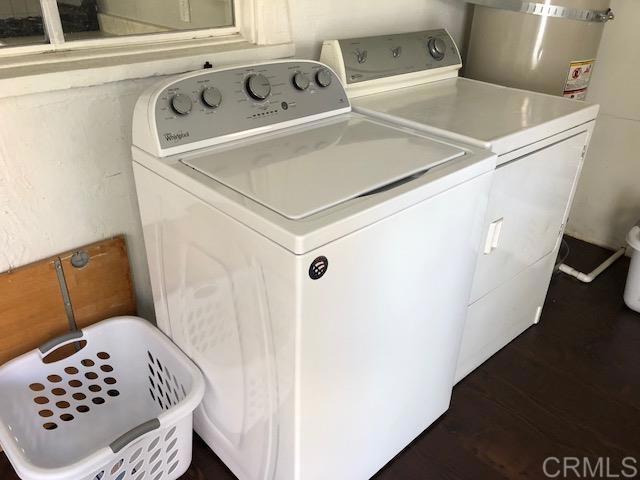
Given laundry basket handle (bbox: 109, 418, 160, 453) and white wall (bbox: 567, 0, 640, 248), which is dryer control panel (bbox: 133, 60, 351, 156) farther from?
white wall (bbox: 567, 0, 640, 248)

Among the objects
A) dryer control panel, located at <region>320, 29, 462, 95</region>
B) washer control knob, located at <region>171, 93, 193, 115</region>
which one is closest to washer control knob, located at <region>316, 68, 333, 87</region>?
dryer control panel, located at <region>320, 29, 462, 95</region>

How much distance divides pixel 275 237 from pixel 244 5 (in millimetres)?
905

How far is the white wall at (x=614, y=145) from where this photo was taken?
217 cm

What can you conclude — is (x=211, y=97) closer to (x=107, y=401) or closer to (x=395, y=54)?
(x=395, y=54)

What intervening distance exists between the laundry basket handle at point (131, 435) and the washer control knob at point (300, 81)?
33.6 inches

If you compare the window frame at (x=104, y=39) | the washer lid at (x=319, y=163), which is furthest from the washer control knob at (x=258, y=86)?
the window frame at (x=104, y=39)

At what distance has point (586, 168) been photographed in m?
2.46

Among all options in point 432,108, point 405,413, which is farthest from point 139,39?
point 405,413

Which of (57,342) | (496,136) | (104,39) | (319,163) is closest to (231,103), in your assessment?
(319,163)

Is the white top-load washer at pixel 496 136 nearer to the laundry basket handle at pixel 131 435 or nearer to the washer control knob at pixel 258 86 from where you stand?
the washer control knob at pixel 258 86

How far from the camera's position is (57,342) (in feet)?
4.39

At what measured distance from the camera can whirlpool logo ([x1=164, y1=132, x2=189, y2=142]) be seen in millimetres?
1140

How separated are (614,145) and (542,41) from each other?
84cm

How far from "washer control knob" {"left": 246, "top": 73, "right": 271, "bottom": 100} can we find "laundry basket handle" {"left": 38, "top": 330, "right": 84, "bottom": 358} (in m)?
0.76
